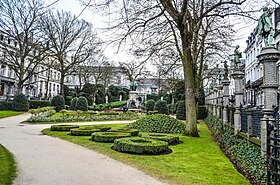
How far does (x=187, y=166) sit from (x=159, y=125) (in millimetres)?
7190

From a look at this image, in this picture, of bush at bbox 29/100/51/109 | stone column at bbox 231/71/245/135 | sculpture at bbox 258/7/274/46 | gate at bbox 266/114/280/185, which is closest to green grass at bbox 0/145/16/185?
gate at bbox 266/114/280/185

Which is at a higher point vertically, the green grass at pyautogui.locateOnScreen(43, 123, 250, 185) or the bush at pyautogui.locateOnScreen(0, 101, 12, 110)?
the bush at pyautogui.locateOnScreen(0, 101, 12, 110)

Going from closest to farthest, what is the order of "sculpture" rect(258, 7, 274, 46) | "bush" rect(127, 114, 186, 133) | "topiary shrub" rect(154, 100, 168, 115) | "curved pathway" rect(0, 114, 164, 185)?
"curved pathway" rect(0, 114, 164, 185) < "sculpture" rect(258, 7, 274, 46) < "bush" rect(127, 114, 186, 133) < "topiary shrub" rect(154, 100, 168, 115)

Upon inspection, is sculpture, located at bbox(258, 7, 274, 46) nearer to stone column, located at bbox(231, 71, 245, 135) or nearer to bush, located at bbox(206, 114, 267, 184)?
bush, located at bbox(206, 114, 267, 184)

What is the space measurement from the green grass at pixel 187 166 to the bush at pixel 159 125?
4.38m

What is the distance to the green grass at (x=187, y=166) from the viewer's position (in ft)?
17.6

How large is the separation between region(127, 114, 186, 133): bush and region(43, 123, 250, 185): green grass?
4.38 m

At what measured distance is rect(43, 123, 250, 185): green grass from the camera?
5.36 metres

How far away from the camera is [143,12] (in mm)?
10766

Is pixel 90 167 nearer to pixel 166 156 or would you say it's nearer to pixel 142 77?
pixel 166 156

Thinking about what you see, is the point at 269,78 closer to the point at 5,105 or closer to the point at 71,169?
the point at 71,169

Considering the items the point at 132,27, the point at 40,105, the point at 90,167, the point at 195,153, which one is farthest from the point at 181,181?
the point at 40,105

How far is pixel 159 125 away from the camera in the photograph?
44.9 ft

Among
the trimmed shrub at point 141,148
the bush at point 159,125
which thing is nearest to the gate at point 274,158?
the trimmed shrub at point 141,148
